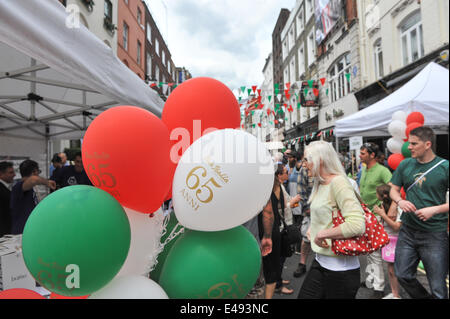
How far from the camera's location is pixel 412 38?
8.02m

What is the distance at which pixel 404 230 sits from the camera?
2.27 metres

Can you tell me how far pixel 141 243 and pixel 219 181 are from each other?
61 cm

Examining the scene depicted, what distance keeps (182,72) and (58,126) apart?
30934 millimetres

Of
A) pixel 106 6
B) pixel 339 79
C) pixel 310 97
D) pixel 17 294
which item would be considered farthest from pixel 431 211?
pixel 310 97

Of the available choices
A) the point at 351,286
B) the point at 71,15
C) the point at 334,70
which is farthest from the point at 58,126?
the point at 334,70

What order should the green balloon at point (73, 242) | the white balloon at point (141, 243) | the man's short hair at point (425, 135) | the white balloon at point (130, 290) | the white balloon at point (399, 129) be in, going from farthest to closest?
the white balloon at point (399, 129)
the man's short hair at point (425, 135)
the white balloon at point (141, 243)
the white balloon at point (130, 290)
the green balloon at point (73, 242)

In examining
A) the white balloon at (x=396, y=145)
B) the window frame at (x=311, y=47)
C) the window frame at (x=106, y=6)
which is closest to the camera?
the white balloon at (x=396, y=145)

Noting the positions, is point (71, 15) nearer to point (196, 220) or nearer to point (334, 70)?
point (196, 220)

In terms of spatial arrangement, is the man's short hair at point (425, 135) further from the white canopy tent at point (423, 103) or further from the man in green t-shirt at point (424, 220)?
the white canopy tent at point (423, 103)

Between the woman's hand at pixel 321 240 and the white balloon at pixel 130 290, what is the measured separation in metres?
0.98

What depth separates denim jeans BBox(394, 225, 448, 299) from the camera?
6.72 feet

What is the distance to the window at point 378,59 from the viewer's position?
980 centimetres

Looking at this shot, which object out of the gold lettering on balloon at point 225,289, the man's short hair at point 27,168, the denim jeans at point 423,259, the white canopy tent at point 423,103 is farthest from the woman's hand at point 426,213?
the man's short hair at point 27,168
